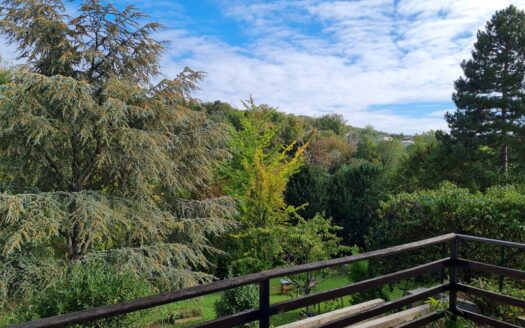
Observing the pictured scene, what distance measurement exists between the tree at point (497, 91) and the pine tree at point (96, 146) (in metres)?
12.5

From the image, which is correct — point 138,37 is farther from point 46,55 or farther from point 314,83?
point 314,83

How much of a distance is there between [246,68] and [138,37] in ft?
10.8

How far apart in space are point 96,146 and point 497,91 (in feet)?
Answer: 53.5

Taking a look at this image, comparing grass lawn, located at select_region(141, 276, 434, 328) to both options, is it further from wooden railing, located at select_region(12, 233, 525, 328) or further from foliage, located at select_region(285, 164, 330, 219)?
foliage, located at select_region(285, 164, 330, 219)

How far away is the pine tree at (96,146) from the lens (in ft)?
20.6

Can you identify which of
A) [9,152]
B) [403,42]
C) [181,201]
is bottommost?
[181,201]

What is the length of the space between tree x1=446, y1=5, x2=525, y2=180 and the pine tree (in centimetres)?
1246

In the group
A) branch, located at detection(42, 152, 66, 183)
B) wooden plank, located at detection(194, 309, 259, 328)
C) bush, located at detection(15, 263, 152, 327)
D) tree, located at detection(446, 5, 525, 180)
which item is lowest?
bush, located at detection(15, 263, 152, 327)

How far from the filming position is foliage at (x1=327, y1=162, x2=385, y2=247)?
49.0 ft

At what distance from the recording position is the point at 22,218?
233 inches

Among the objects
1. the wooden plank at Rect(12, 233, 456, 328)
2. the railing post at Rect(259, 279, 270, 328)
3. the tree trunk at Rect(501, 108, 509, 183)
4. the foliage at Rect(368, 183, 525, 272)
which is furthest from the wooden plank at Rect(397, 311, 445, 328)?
the tree trunk at Rect(501, 108, 509, 183)

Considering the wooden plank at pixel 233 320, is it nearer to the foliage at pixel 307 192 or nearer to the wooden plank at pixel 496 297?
the wooden plank at pixel 496 297

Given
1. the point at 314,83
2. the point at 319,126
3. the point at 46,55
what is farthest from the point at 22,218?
the point at 319,126

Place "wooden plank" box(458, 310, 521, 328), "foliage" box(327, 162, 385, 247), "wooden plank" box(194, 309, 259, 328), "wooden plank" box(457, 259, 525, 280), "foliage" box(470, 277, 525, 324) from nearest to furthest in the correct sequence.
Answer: "wooden plank" box(194, 309, 259, 328) < "wooden plank" box(457, 259, 525, 280) < "wooden plank" box(458, 310, 521, 328) < "foliage" box(470, 277, 525, 324) < "foliage" box(327, 162, 385, 247)
